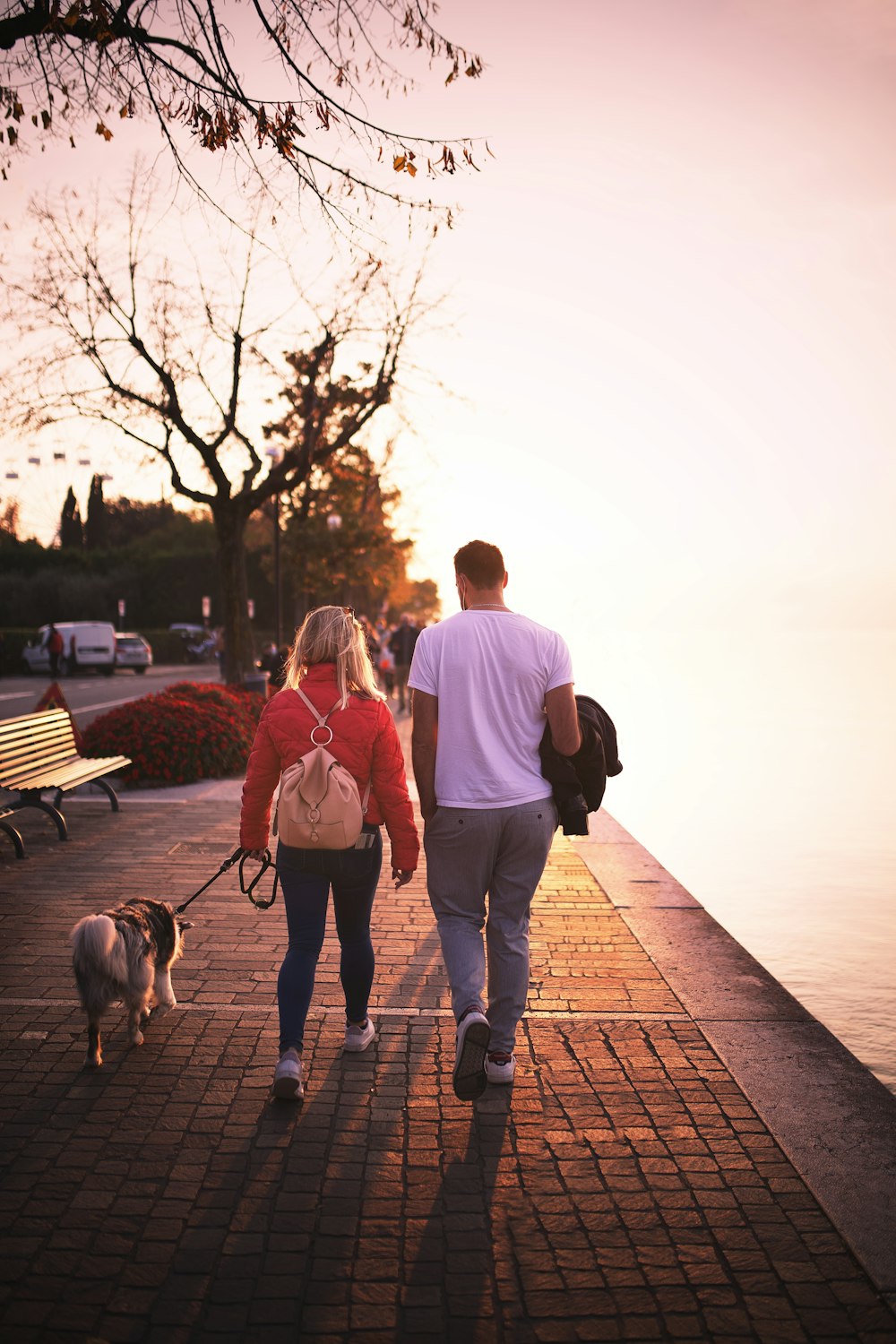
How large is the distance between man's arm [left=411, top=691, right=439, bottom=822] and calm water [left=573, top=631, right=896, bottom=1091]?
315 cm

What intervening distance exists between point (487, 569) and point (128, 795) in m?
8.28

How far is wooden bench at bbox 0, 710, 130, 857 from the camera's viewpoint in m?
8.62

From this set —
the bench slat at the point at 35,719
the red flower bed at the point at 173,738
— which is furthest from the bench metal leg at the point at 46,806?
the red flower bed at the point at 173,738

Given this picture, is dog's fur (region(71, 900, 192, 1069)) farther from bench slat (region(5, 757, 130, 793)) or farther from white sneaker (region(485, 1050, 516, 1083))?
bench slat (region(5, 757, 130, 793))

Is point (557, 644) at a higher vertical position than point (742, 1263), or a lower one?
higher

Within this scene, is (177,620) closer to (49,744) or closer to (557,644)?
(49,744)

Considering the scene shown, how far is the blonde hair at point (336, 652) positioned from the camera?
4.12 meters

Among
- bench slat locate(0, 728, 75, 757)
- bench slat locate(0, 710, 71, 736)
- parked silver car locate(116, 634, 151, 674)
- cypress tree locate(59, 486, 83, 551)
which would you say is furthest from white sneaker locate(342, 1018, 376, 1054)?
cypress tree locate(59, 486, 83, 551)

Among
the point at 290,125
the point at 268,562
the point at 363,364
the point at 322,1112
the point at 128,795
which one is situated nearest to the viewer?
the point at 322,1112

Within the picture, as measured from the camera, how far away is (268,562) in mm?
54969

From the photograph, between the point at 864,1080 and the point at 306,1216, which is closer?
the point at 306,1216

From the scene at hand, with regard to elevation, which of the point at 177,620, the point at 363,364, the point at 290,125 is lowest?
the point at 177,620

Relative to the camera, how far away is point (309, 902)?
409 cm

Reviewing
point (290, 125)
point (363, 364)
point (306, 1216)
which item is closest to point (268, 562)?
point (363, 364)
